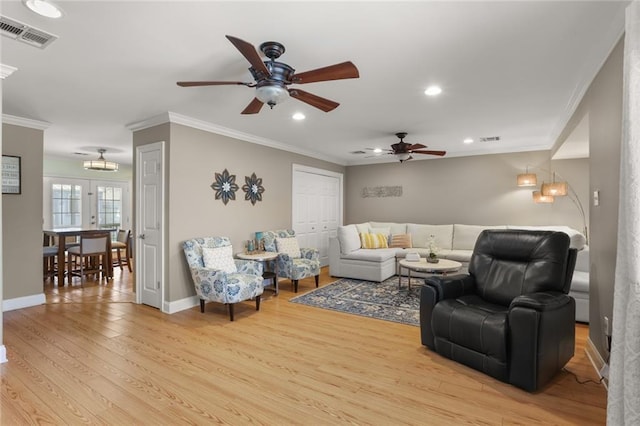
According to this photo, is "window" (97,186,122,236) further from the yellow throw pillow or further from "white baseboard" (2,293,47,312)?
the yellow throw pillow

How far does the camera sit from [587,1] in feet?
6.03

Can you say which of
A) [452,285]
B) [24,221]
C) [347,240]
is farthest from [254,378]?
[24,221]

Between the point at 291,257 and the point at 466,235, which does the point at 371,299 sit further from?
the point at 466,235

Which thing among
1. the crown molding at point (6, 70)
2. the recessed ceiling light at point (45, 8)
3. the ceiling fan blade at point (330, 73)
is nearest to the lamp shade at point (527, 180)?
the ceiling fan blade at point (330, 73)

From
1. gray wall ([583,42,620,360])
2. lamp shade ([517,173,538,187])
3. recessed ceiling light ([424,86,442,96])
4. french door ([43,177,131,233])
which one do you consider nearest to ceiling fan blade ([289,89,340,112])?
recessed ceiling light ([424,86,442,96])

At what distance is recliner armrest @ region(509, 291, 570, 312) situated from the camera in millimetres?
Result: 2227

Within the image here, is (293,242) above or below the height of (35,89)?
below

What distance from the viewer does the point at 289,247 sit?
525cm

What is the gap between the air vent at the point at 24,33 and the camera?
2.05m

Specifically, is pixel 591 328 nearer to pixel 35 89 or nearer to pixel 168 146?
pixel 168 146

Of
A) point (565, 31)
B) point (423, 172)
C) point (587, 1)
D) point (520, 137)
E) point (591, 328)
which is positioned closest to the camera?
point (587, 1)

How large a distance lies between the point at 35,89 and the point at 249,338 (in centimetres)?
321

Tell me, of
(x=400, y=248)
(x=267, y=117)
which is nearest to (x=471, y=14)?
(x=267, y=117)

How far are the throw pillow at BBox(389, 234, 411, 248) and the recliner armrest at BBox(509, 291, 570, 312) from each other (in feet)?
12.8
